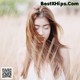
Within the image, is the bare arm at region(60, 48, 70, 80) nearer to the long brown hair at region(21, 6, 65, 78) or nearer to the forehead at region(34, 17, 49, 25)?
the long brown hair at region(21, 6, 65, 78)

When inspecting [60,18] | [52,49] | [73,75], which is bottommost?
[73,75]

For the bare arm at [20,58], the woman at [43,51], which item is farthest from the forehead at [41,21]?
the bare arm at [20,58]

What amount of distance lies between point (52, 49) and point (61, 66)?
0.31ft

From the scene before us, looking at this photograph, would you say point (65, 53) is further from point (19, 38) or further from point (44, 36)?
point (19, 38)

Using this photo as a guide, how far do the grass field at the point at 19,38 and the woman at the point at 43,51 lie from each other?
25 millimetres

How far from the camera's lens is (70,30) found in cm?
196

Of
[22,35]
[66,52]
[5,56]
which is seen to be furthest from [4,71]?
[66,52]

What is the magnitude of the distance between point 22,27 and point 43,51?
0.51 ft

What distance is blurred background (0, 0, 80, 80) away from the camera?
1958 mm

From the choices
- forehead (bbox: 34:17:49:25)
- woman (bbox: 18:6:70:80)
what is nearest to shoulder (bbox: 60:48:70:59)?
woman (bbox: 18:6:70:80)

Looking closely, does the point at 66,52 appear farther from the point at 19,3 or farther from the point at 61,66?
the point at 19,3

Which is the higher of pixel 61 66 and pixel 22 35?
pixel 22 35

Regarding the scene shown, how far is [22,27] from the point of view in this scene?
1964 millimetres

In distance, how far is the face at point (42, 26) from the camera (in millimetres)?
1959
